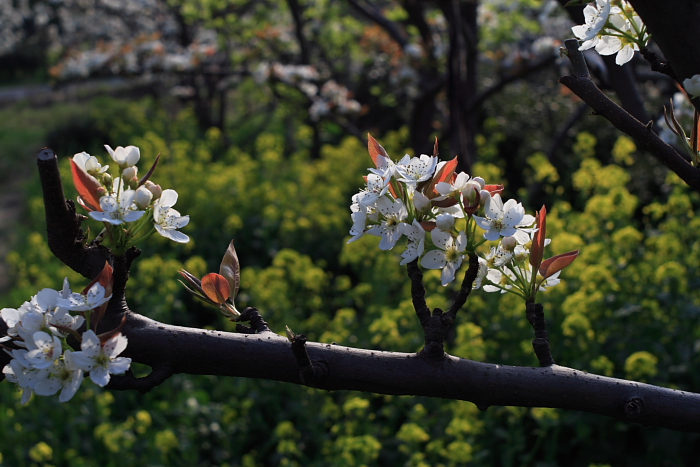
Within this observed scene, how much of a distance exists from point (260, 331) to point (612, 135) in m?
6.59

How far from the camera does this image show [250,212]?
20.2 ft

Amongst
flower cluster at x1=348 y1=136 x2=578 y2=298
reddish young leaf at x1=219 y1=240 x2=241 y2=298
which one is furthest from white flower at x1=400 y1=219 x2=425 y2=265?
reddish young leaf at x1=219 y1=240 x2=241 y2=298

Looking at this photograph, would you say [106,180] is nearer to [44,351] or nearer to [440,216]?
[44,351]

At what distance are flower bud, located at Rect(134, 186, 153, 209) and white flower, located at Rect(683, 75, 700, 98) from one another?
78 centimetres

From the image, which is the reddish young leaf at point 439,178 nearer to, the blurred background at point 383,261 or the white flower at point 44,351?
the white flower at point 44,351

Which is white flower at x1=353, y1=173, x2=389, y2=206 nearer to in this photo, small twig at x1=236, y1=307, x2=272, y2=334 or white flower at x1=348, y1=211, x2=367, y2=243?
white flower at x1=348, y1=211, x2=367, y2=243

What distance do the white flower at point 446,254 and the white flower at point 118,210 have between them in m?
0.42

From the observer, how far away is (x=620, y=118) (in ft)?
2.86

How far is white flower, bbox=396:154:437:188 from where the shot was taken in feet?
2.87

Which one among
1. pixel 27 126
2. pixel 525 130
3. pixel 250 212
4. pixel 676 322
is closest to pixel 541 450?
pixel 676 322

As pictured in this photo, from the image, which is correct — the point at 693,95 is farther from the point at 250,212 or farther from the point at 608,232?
the point at 250,212

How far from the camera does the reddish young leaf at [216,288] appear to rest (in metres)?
0.92

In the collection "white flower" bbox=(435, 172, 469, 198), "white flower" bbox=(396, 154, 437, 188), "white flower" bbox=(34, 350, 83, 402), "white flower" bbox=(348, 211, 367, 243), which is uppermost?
"white flower" bbox=(396, 154, 437, 188)

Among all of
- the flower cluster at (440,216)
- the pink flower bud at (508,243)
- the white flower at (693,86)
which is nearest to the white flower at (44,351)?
the flower cluster at (440,216)
